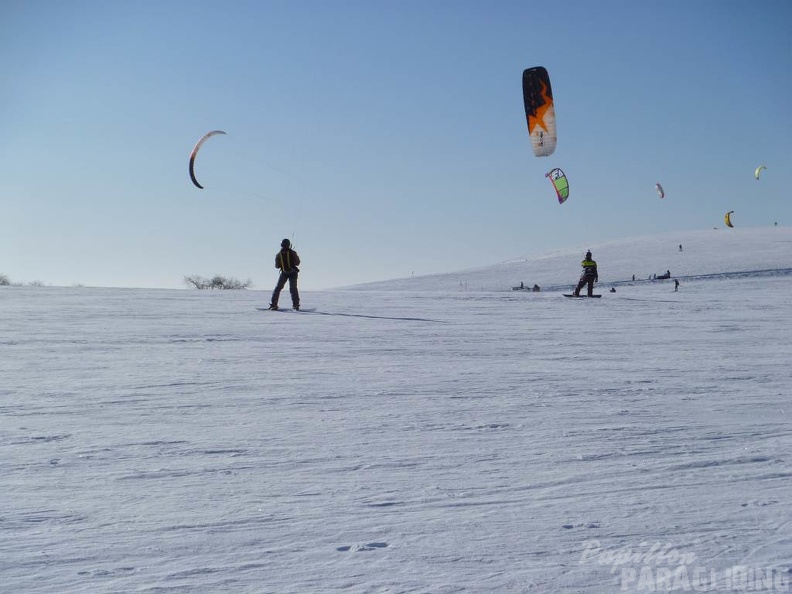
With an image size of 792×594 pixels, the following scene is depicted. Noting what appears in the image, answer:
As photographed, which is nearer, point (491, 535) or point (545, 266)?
point (491, 535)

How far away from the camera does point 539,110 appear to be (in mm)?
21031

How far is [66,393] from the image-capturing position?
21.1 feet

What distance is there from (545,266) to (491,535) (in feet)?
150

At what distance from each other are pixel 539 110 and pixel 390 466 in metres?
18.4

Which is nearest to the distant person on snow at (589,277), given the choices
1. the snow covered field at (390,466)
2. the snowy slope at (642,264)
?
the snow covered field at (390,466)

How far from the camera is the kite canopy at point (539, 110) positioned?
68.0ft

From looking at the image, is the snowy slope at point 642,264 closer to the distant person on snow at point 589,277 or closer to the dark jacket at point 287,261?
the distant person on snow at point 589,277

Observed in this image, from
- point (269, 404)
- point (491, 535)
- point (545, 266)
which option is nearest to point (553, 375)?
point (269, 404)

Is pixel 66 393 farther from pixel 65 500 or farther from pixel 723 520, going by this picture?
pixel 723 520

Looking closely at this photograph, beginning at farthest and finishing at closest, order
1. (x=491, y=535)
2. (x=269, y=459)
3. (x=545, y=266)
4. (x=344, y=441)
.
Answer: (x=545, y=266), (x=344, y=441), (x=269, y=459), (x=491, y=535)

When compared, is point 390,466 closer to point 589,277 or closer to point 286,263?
point 286,263

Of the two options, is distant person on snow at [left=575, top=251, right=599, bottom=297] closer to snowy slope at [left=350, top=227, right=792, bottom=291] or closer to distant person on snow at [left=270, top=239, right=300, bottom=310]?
distant person on snow at [left=270, top=239, right=300, bottom=310]

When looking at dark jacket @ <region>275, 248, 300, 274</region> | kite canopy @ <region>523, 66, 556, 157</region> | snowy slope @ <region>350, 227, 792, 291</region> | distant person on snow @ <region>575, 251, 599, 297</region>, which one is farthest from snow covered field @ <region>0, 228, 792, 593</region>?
snowy slope @ <region>350, 227, 792, 291</region>

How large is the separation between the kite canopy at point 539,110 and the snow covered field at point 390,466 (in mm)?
12119
